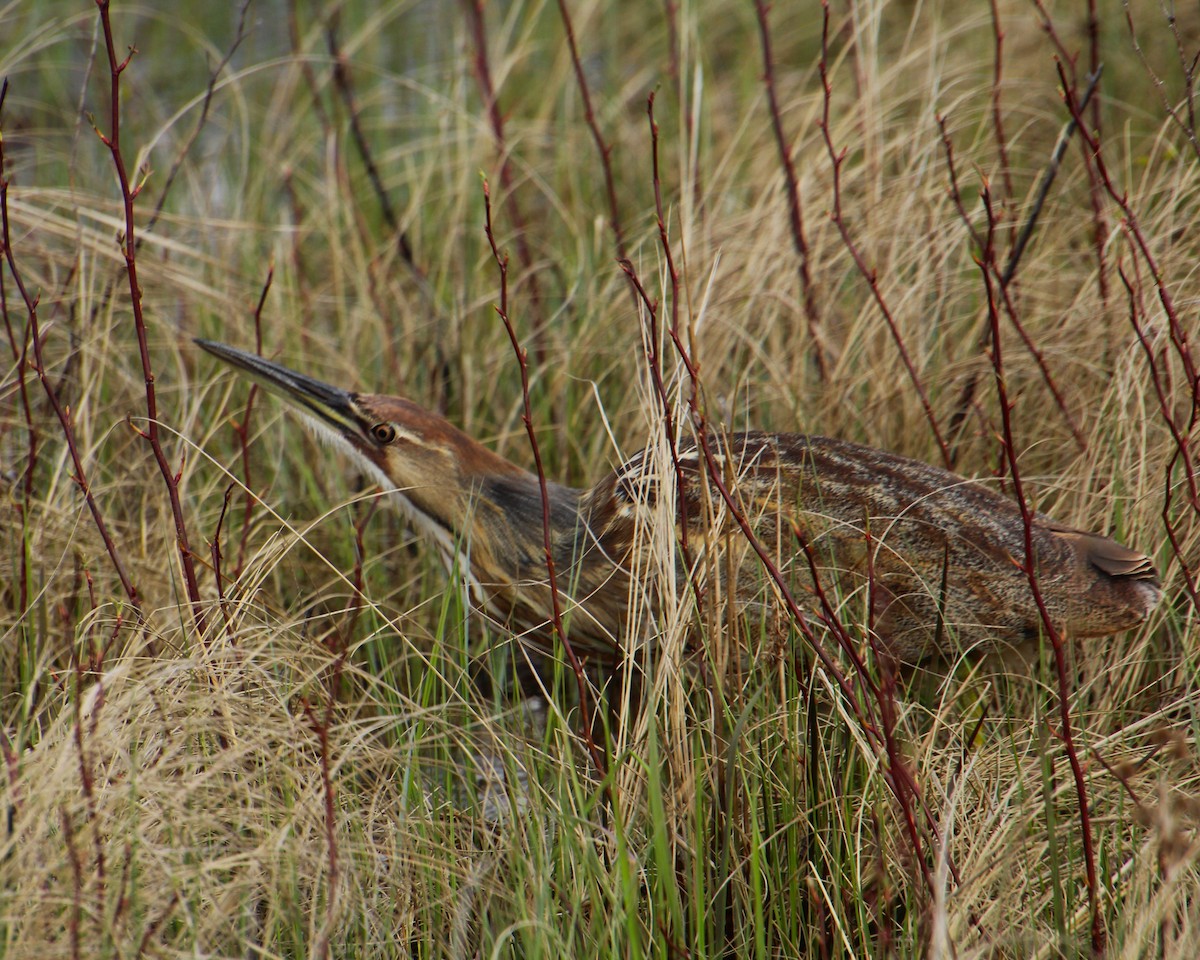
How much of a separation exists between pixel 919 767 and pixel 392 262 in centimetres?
197

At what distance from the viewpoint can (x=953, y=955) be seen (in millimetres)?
1464

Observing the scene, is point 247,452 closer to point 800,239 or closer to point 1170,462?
point 800,239

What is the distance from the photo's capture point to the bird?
2.04 metres

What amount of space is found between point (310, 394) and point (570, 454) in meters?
0.67

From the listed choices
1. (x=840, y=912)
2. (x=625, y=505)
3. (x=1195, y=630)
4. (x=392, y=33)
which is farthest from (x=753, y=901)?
(x=392, y=33)

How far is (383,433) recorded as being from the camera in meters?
2.30

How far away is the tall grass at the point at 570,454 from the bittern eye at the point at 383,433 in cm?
Answer: 19

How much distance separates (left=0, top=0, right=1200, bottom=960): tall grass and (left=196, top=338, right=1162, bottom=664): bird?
86 mm

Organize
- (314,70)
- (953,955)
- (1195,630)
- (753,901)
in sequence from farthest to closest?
(314,70) < (1195,630) < (753,901) < (953,955)

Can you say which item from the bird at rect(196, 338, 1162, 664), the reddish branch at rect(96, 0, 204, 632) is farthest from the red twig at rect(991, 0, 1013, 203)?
the reddish branch at rect(96, 0, 204, 632)

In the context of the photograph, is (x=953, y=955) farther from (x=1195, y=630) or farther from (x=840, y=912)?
(x=1195, y=630)

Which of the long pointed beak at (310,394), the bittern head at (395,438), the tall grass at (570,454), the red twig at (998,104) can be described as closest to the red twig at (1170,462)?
the tall grass at (570,454)

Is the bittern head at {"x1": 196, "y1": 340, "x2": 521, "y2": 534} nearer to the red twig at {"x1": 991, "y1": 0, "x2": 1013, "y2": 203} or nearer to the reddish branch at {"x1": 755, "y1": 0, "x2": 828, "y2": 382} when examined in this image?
the reddish branch at {"x1": 755, "y1": 0, "x2": 828, "y2": 382}

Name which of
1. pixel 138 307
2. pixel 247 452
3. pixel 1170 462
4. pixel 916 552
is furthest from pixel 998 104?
pixel 138 307
